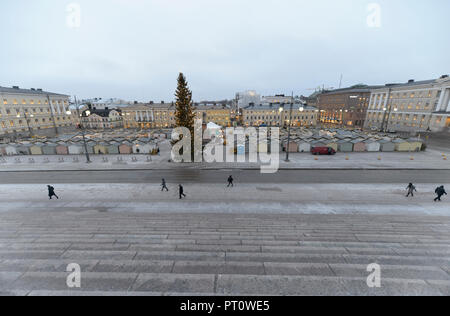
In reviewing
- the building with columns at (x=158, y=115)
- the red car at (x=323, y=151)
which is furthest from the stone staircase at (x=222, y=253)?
the building with columns at (x=158, y=115)

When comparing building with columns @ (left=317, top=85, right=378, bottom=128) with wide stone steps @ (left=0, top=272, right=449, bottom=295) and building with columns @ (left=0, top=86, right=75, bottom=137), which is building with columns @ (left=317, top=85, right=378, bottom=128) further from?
building with columns @ (left=0, top=86, right=75, bottom=137)

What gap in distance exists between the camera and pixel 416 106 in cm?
5656

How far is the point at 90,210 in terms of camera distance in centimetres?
1287

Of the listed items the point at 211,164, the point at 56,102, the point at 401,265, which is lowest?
the point at 211,164

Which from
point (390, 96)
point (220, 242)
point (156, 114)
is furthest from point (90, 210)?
point (390, 96)

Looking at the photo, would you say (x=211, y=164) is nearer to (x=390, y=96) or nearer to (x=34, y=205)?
(x=34, y=205)

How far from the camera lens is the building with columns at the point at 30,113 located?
55750 millimetres

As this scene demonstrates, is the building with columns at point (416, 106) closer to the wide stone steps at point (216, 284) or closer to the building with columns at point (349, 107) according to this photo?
the building with columns at point (349, 107)

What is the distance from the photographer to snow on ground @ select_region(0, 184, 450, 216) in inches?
506

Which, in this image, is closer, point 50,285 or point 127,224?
point 50,285

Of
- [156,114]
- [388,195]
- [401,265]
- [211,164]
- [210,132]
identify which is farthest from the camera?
[156,114]

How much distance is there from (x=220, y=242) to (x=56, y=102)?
94.4m

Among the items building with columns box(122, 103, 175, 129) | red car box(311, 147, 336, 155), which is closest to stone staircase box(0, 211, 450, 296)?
red car box(311, 147, 336, 155)

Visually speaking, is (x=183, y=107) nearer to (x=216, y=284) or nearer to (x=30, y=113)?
(x=216, y=284)
